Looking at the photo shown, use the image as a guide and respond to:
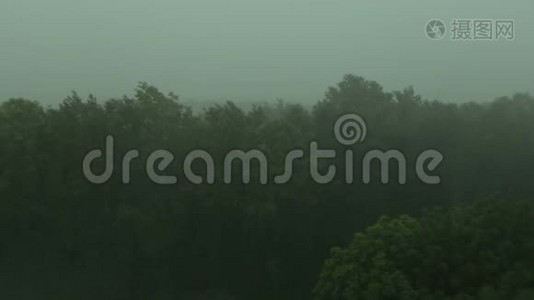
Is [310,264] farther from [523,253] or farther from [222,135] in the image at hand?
[523,253]

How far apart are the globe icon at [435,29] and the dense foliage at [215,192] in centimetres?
102

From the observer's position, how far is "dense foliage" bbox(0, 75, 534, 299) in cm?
866

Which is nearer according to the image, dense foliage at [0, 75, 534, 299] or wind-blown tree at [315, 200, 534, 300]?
wind-blown tree at [315, 200, 534, 300]

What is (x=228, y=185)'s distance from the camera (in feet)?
28.8

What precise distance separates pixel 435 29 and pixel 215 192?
3035 mm

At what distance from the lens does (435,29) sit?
858 cm

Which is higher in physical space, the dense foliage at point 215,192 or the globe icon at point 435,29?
the globe icon at point 435,29

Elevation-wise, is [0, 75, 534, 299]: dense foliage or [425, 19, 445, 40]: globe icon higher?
[425, 19, 445, 40]: globe icon

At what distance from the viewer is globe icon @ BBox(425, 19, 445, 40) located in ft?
27.8

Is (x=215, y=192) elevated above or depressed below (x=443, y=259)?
above

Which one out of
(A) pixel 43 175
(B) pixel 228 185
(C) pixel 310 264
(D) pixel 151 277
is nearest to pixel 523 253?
(C) pixel 310 264

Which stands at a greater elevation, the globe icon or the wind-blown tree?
the globe icon

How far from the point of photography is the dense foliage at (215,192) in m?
8.66

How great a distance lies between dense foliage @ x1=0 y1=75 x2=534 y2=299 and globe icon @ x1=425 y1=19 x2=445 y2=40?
1019 mm
